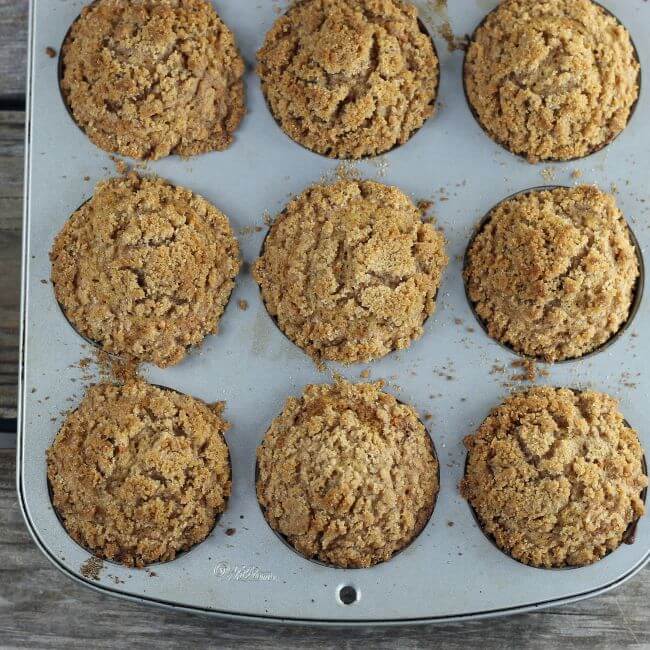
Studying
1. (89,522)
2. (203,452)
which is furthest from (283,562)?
(89,522)

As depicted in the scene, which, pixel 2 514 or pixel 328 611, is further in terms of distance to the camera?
pixel 2 514

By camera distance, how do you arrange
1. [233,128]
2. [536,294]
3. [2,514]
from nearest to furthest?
[536,294] < [233,128] < [2,514]

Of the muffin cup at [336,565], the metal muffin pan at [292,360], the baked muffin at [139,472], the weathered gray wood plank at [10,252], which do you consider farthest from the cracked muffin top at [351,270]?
the weathered gray wood plank at [10,252]

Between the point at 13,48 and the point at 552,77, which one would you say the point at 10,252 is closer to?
the point at 13,48

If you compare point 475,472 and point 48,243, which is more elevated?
point 48,243

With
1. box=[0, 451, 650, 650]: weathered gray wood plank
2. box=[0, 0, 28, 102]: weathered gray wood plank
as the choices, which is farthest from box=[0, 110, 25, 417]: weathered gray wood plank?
box=[0, 451, 650, 650]: weathered gray wood plank

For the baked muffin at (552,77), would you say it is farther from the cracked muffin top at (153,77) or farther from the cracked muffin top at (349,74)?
the cracked muffin top at (153,77)

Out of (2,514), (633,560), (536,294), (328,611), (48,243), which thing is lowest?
(2,514)

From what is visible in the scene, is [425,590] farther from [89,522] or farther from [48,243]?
[48,243]
